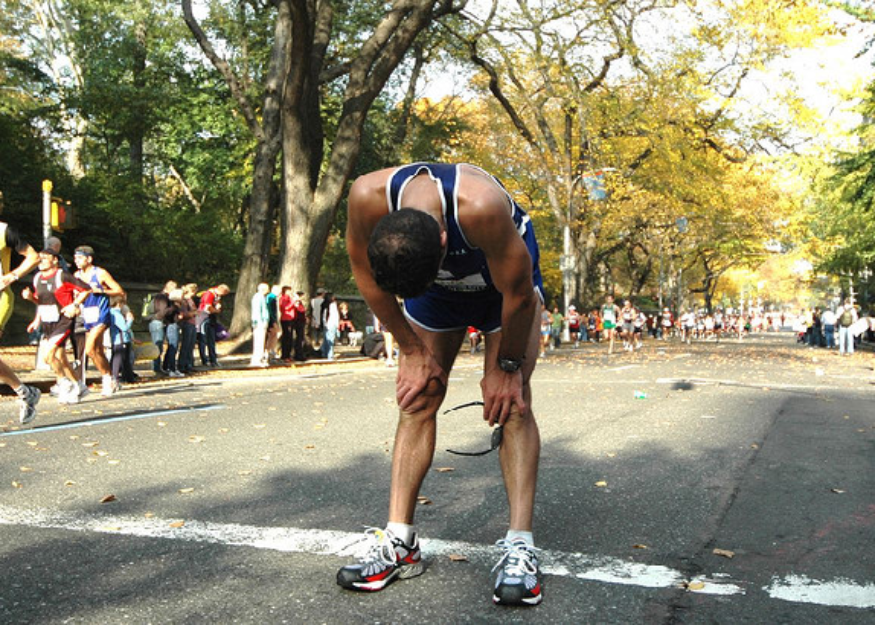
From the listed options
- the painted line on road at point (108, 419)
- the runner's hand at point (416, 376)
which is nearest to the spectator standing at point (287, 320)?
the painted line on road at point (108, 419)

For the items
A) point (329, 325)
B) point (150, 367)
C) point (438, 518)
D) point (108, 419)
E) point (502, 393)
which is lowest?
point (150, 367)

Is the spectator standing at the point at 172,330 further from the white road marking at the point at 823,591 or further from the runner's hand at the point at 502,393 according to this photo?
the white road marking at the point at 823,591

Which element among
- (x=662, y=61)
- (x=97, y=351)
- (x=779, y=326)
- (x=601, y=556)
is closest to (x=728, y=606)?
(x=601, y=556)

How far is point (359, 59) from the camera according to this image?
64.4ft

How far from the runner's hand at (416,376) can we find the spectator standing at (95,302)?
8309 millimetres

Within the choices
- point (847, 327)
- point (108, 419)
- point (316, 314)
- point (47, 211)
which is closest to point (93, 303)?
point (108, 419)

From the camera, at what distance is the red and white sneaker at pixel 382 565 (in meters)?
3.23

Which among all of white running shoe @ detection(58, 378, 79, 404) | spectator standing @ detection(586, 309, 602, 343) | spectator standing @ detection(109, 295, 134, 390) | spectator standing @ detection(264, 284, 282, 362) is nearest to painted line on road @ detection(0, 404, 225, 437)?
white running shoe @ detection(58, 378, 79, 404)

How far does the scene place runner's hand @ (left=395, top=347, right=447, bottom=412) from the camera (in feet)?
11.4

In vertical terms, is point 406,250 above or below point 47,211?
below

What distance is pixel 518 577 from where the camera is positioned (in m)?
3.14

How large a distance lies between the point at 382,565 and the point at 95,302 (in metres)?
8.82

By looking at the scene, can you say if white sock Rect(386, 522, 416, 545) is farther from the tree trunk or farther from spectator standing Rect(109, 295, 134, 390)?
Answer: the tree trunk

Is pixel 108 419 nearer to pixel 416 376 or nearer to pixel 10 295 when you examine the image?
pixel 10 295
